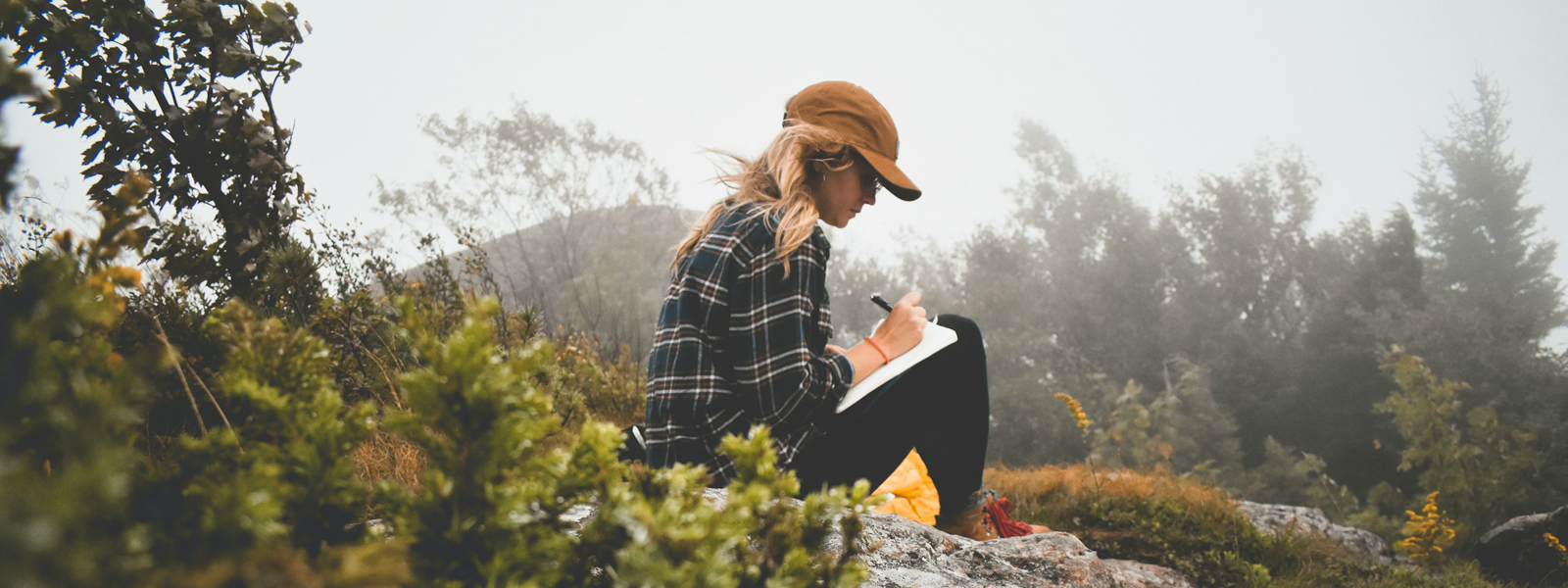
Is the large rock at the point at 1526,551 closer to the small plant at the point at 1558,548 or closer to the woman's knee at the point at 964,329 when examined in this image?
the small plant at the point at 1558,548

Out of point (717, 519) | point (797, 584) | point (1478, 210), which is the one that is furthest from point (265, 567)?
point (1478, 210)

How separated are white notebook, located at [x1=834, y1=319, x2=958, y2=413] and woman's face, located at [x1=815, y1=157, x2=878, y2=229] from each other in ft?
1.56

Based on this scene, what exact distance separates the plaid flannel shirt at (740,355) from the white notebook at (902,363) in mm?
57

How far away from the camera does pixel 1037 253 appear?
1355 inches

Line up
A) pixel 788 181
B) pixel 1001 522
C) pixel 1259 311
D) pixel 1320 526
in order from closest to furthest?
pixel 788 181
pixel 1001 522
pixel 1320 526
pixel 1259 311

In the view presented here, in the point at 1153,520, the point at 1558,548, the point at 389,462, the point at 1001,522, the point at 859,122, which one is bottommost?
the point at 1558,548

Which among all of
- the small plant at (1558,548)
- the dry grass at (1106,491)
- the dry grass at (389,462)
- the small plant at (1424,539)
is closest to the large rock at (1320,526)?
the dry grass at (1106,491)

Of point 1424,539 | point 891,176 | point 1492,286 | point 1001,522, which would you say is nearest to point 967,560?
point 1001,522

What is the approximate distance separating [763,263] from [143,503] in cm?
158

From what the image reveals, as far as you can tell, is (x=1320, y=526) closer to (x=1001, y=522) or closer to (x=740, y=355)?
(x=1001, y=522)

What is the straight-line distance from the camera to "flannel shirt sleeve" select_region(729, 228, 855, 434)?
2008mm

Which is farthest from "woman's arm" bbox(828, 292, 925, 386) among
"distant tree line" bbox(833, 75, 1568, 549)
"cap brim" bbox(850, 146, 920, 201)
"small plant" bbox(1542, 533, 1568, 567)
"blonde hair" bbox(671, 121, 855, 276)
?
"distant tree line" bbox(833, 75, 1568, 549)

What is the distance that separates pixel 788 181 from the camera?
87.3 inches

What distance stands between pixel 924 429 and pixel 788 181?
115 cm
